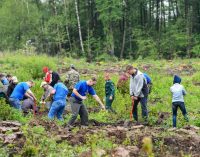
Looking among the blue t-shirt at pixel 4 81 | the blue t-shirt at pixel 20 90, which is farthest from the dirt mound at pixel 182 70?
the blue t-shirt at pixel 20 90

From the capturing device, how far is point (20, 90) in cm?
1483

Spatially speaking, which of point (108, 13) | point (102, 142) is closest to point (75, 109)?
point (102, 142)

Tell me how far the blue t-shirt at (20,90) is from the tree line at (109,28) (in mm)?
29808

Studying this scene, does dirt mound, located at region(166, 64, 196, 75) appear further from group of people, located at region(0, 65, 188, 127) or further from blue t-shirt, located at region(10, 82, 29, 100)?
blue t-shirt, located at region(10, 82, 29, 100)

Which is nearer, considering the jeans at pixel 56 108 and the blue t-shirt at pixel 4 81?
the jeans at pixel 56 108

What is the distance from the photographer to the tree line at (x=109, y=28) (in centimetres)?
4631

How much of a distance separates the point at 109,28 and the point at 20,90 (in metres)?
37.8

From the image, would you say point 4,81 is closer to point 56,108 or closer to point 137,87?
point 56,108

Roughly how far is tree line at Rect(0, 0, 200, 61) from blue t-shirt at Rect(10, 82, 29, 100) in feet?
97.8

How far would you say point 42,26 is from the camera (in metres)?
51.8

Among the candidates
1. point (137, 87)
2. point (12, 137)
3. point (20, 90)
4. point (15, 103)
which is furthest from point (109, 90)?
point (12, 137)

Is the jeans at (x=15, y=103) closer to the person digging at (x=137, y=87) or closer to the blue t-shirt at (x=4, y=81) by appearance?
the blue t-shirt at (x=4, y=81)

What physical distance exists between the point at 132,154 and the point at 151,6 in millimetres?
48784

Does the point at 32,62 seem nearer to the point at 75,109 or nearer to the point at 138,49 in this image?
the point at 75,109
